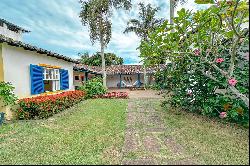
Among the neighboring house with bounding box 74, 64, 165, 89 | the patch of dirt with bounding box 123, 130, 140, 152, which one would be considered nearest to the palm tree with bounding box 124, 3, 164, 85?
the neighboring house with bounding box 74, 64, 165, 89

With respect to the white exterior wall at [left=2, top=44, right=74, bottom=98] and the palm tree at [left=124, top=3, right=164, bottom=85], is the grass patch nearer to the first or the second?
the white exterior wall at [left=2, top=44, right=74, bottom=98]

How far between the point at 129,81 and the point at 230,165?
37846 mm

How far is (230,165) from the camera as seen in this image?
188cm

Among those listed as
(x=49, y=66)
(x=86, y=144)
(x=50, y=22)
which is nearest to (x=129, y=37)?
(x=50, y=22)

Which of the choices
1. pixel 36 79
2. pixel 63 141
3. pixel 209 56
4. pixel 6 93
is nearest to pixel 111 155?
pixel 63 141

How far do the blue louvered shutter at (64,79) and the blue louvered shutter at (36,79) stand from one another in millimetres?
2945

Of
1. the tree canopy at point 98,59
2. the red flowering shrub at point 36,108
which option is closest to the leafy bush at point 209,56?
the red flowering shrub at point 36,108

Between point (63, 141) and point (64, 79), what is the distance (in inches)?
386

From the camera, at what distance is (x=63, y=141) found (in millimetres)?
6184

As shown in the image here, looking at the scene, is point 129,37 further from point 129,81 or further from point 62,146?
point 62,146

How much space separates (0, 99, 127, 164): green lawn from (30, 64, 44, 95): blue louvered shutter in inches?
99.0

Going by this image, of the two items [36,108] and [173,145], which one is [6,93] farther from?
[173,145]

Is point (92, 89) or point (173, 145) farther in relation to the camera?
point (92, 89)

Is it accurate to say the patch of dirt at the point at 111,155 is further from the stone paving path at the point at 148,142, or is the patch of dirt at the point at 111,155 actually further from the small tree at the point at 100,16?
the small tree at the point at 100,16
